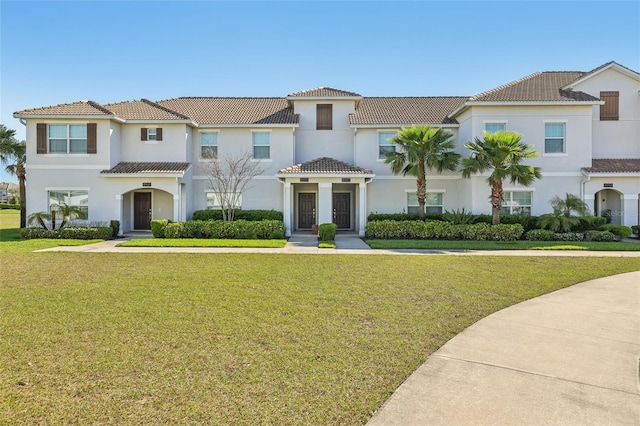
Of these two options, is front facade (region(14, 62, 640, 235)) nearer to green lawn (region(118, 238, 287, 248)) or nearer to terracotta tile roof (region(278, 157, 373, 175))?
terracotta tile roof (region(278, 157, 373, 175))

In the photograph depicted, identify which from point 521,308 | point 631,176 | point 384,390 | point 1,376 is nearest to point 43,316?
point 1,376

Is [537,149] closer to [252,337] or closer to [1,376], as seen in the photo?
[252,337]

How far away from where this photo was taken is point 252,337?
19.9 ft

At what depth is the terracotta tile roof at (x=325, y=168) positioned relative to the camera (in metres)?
22.5

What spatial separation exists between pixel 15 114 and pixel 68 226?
6642 mm

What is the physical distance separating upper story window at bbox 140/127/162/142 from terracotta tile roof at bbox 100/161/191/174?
148 centimetres

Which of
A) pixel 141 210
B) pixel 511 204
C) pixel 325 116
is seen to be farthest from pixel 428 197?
pixel 141 210

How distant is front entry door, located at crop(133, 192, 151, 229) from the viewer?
82.0 feet

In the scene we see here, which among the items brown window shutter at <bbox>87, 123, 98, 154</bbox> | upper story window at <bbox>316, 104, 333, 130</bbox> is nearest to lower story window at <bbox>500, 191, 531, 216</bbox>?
upper story window at <bbox>316, 104, 333, 130</bbox>

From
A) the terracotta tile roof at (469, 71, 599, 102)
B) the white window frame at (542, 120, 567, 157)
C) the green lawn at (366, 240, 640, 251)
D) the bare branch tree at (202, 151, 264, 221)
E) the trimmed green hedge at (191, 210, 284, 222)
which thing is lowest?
the green lawn at (366, 240, 640, 251)

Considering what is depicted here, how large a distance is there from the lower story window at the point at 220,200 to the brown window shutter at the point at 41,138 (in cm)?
912

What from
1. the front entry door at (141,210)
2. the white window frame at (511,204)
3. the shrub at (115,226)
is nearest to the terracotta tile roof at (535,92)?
the white window frame at (511,204)

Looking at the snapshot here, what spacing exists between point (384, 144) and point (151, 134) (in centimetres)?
1372

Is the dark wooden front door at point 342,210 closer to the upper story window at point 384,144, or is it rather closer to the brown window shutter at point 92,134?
the upper story window at point 384,144
